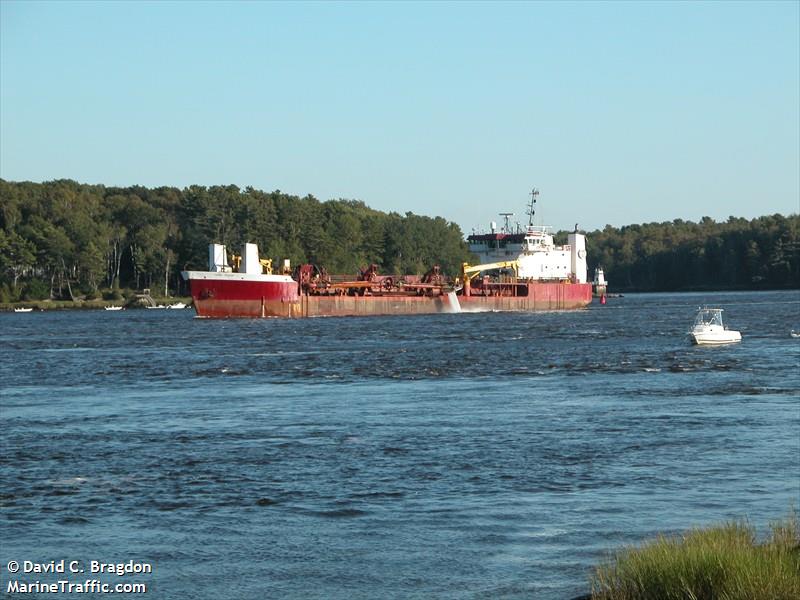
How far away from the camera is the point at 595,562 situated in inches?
579

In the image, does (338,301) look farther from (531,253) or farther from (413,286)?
(531,253)

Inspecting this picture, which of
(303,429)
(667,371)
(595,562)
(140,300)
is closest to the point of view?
(595,562)

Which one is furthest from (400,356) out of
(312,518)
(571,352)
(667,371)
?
(312,518)

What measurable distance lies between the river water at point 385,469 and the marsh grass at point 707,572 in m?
1.69

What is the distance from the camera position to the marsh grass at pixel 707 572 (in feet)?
36.0

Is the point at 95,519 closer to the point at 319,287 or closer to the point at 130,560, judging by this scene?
the point at 130,560

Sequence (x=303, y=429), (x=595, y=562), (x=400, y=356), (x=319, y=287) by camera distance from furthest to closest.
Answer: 1. (x=319, y=287)
2. (x=400, y=356)
3. (x=303, y=429)
4. (x=595, y=562)

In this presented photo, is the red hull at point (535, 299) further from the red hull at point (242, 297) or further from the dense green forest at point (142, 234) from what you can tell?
the dense green forest at point (142, 234)

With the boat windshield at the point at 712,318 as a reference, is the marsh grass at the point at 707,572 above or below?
below

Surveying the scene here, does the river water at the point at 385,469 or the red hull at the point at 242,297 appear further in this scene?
the red hull at the point at 242,297

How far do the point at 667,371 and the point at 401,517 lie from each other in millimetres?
25141

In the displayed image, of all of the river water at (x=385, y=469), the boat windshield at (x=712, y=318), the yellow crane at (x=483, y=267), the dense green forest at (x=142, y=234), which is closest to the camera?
the river water at (x=385, y=469)

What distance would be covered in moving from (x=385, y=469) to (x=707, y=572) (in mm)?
10367

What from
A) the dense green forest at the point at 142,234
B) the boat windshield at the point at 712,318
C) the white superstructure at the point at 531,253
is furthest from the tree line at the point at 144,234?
the boat windshield at the point at 712,318
